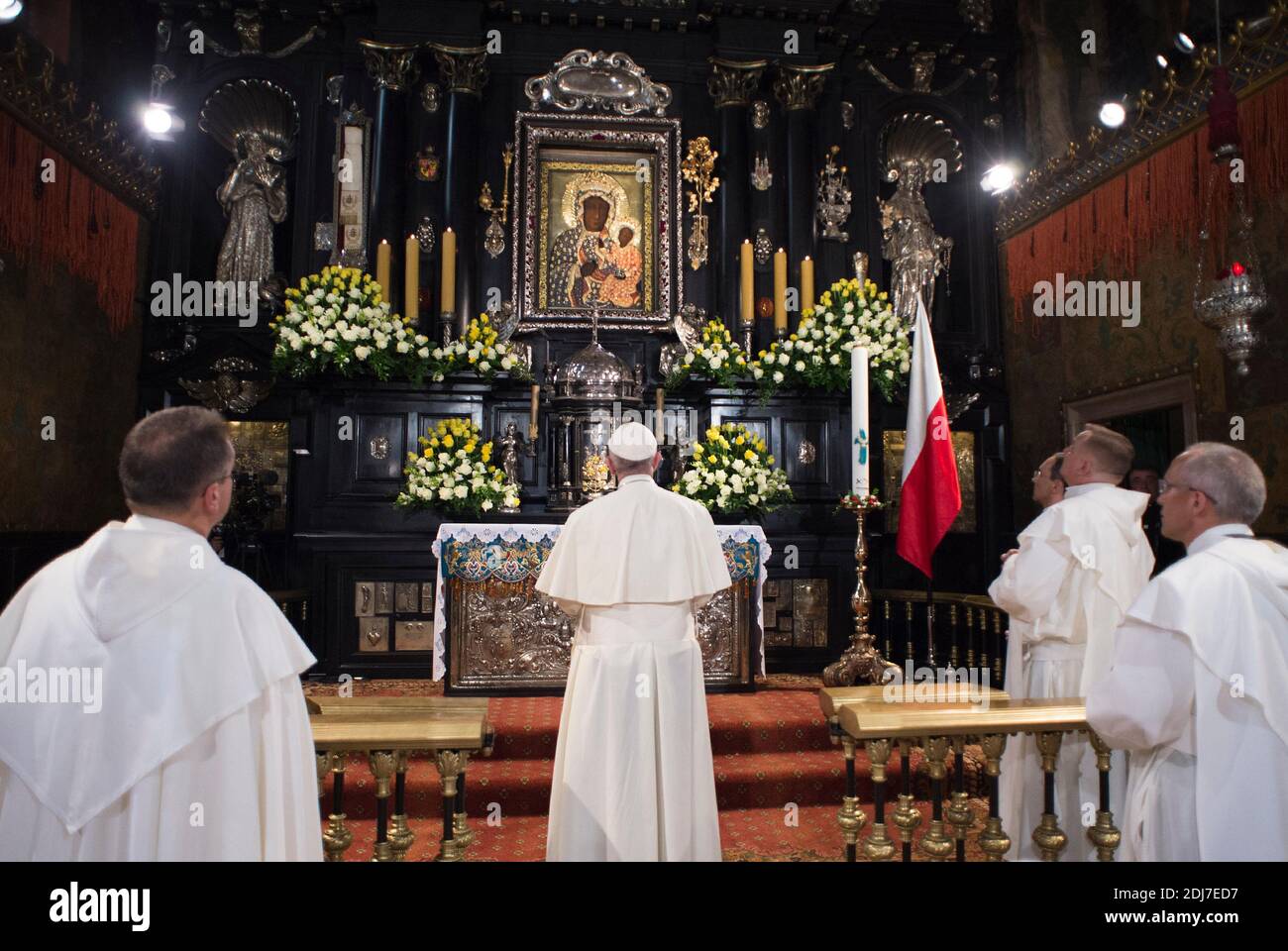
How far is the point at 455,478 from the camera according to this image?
→ 22.2 ft

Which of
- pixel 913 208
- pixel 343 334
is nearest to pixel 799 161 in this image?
pixel 913 208

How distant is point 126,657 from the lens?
6.13 feet

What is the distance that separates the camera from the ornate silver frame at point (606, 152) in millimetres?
8891

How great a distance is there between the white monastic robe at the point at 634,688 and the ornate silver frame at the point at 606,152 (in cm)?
521

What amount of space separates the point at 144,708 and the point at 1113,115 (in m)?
9.30

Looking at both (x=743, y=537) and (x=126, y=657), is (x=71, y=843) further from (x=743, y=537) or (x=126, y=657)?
(x=743, y=537)

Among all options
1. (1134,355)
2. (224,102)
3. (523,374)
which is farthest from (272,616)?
(224,102)

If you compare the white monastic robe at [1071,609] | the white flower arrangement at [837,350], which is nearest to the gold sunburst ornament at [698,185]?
the white flower arrangement at [837,350]

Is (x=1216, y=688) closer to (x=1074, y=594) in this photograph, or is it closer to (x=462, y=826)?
(x=1074, y=594)

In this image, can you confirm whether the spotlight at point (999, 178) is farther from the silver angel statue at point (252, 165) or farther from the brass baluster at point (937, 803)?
the brass baluster at point (937, 803)

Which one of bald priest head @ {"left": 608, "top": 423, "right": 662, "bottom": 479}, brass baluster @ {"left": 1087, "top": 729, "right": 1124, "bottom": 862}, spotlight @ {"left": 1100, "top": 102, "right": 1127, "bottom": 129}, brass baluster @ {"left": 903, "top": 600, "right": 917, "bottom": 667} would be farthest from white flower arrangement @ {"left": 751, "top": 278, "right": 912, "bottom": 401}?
brass baluster @ {"left": 1087, "top": 729, "right": 1124, "bottom": 862}

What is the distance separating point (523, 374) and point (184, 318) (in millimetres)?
3750

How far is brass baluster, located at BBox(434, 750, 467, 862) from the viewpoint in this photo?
92.4 inches

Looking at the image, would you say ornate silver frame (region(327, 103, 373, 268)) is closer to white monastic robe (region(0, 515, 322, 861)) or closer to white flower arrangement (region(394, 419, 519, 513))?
white flower arrangement (region(394, 419, 519, 513))
